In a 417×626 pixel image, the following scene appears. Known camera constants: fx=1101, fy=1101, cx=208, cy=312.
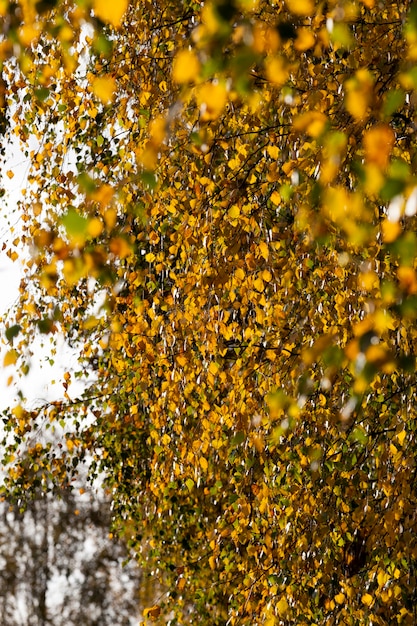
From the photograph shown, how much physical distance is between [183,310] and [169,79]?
0.88m

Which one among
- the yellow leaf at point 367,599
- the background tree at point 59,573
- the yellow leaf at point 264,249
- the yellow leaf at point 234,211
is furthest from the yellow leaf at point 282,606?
the background tree at point 59,573

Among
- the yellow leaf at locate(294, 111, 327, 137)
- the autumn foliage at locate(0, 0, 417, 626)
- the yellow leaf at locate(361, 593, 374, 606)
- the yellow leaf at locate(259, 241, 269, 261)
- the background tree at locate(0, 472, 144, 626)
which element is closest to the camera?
the yellow leaf at locate(294, 111, 327, 137)

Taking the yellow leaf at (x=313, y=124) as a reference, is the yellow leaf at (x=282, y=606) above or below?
below

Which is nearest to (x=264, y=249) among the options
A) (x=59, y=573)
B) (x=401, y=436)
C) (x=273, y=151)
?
(x=273, y=151)

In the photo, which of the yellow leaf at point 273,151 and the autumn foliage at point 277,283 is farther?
the yellow leaf at point 273,151

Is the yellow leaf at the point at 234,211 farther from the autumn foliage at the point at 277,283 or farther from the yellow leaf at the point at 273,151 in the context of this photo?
the yellow leaf at the point at 273,151

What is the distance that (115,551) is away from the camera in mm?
14852

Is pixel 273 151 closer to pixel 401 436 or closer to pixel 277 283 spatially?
pixel 277 283

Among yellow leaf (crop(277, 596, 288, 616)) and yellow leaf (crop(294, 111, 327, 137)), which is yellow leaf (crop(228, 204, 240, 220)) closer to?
yellow leaf (crop(294, 111, 327, 137))

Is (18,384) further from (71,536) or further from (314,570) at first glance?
(71,536)

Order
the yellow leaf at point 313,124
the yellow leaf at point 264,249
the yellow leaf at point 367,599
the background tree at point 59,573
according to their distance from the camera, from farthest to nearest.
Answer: the background tree at point 59,573 < the yellow leaf at point 264,249 < the yellow leaf at point 367,599 < the yellow leaf at point 313,124

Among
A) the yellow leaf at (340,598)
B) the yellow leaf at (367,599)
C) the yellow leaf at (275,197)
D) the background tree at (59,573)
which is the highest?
the background tree at (59,573)

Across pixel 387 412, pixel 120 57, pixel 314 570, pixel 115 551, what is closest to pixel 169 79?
pixel 120 57

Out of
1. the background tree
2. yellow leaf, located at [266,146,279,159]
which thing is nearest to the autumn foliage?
yellow leaf, located at [266,146,279,159]
